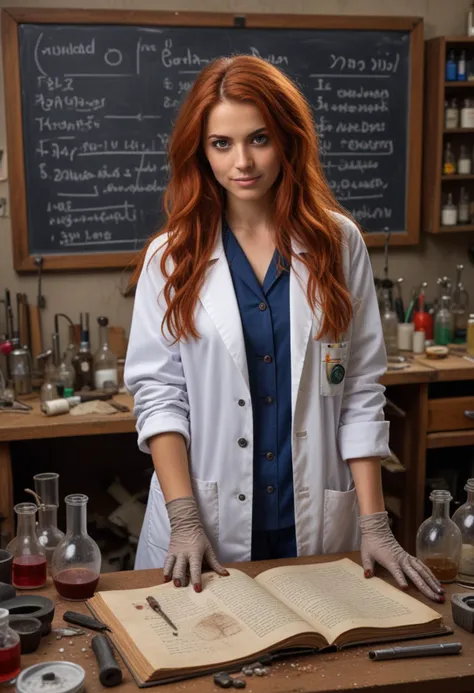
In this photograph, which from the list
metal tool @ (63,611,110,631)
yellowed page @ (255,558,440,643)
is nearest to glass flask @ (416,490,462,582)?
yellowed page @ (255,558,440,643)

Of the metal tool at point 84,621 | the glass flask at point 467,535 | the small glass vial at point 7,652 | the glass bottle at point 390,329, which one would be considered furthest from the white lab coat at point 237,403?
the glass bottle at point 390,329

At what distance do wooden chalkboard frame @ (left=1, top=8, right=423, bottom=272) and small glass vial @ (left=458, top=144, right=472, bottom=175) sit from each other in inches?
6.8

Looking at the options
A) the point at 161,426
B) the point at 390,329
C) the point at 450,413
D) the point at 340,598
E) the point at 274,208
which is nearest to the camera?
Result: the point at 340,598

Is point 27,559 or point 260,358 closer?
point 27,559

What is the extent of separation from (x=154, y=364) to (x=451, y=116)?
244 cm

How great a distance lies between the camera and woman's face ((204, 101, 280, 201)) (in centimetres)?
177

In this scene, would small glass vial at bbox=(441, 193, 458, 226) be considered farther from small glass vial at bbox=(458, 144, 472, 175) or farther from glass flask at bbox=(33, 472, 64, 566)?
glass flask at bbox=(33, 472, 64, 566)

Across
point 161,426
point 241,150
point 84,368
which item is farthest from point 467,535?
point 84,368

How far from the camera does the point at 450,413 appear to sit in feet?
11.7

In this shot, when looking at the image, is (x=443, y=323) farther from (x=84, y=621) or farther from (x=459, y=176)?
(x=84, y=621)

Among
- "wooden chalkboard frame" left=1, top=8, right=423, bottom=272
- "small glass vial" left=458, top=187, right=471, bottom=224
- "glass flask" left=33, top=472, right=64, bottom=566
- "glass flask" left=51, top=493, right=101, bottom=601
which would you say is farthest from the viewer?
"small glass vial" left=458, top=187, right=471, bottom=224

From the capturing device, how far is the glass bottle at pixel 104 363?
3424mm

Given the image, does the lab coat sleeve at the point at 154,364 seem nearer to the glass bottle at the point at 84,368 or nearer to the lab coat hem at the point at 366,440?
the lab coat hem at the point at 366,440

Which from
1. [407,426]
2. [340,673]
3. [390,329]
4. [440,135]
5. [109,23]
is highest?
[109,23]
